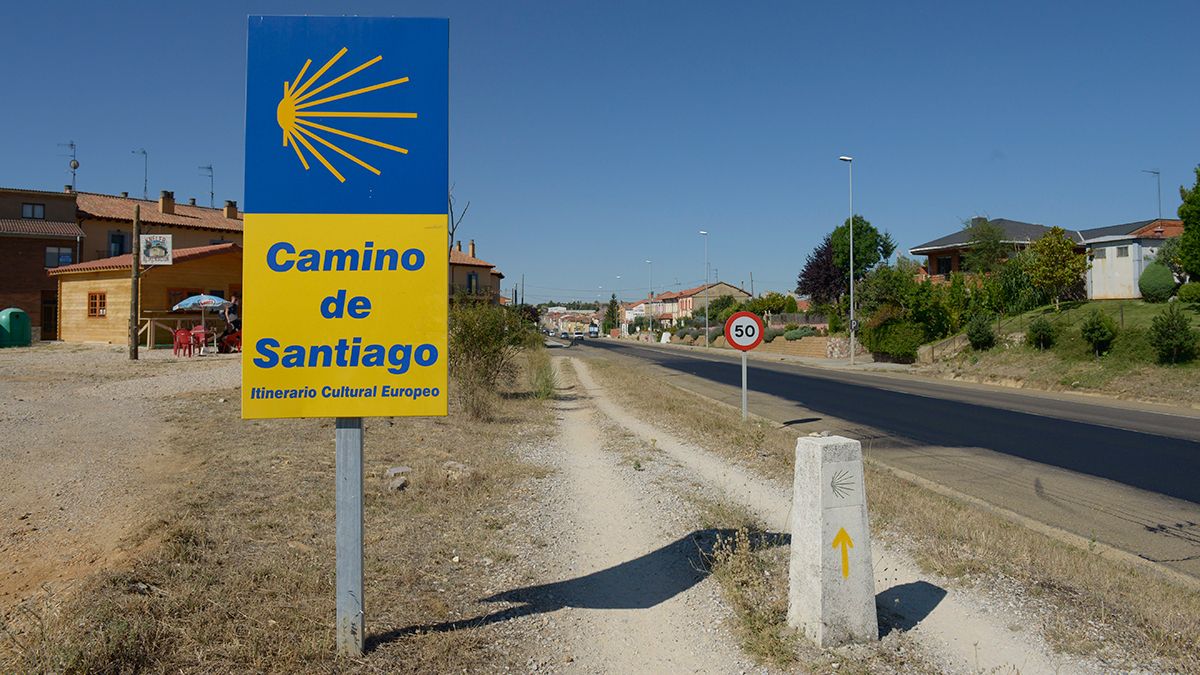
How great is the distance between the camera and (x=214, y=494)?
688cm

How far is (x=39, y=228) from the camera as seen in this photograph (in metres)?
46.9

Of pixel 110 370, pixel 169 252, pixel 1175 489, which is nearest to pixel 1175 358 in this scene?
pixel 1175 489

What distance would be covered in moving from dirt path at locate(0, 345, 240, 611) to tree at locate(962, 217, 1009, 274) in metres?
45.9

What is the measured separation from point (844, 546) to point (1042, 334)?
2844 cm

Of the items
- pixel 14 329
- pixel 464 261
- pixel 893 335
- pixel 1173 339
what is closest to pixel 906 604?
pixel 1173 339

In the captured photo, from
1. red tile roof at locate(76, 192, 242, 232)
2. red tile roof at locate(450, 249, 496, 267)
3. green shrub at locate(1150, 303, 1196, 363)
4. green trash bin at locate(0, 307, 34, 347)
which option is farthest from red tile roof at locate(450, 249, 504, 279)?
green shrub at locate(1150, 303, 1196, 363)

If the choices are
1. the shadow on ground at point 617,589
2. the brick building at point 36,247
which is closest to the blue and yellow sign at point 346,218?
the shadow on ground at point 617,589

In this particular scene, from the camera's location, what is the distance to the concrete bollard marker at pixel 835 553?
13.2ft

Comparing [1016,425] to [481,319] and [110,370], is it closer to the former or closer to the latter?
[481,319]

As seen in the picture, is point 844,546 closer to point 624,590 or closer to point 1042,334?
point 624,590

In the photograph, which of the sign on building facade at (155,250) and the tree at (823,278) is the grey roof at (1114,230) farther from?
the sign on building facade at (155,250)

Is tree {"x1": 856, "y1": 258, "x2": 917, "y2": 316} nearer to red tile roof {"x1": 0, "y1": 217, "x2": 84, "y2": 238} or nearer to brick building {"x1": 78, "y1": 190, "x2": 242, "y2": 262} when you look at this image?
brick building {"x1": 78, "y1": 190, "x2": 242, "y2": 262}

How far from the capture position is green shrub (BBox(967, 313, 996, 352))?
3083 centimetres

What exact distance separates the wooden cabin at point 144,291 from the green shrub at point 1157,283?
3966 cm
